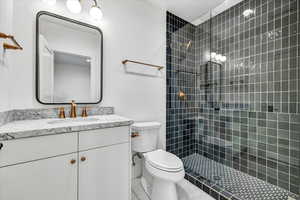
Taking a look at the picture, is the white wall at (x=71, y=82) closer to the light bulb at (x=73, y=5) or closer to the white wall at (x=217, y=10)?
the light bulb at (x=73, y=5)

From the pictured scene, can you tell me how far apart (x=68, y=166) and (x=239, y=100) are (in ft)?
7.27

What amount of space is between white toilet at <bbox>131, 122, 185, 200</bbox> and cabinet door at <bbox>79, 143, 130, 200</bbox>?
289 mm

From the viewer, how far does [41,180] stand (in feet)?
2.88

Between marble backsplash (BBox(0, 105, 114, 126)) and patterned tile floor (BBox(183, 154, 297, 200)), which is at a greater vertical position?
marble backsplash (BBox(0, 105, 114, 126))

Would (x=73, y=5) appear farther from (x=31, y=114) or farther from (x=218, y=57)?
(x=218, y=57)

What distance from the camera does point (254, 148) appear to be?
6.04 ft

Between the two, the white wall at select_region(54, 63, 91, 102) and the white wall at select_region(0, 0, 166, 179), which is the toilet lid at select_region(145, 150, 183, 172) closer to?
the white wall at select_region(0, 0, 166, 179)

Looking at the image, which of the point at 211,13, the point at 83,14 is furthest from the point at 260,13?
the point at 83,14

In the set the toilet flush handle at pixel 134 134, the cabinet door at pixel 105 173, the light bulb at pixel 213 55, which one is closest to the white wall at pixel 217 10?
the light bulb at pixel 213 55

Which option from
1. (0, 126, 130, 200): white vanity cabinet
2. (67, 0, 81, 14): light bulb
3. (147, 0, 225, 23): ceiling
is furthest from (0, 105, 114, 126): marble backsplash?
(147, 0, 225, 23): ceiling

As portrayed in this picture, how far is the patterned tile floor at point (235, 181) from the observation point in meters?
1.46

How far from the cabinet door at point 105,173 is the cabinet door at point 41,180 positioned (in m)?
0.07

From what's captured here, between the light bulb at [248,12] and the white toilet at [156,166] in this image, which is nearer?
the white toilet at [156,166]

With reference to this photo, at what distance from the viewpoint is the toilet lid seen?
1271 mm
